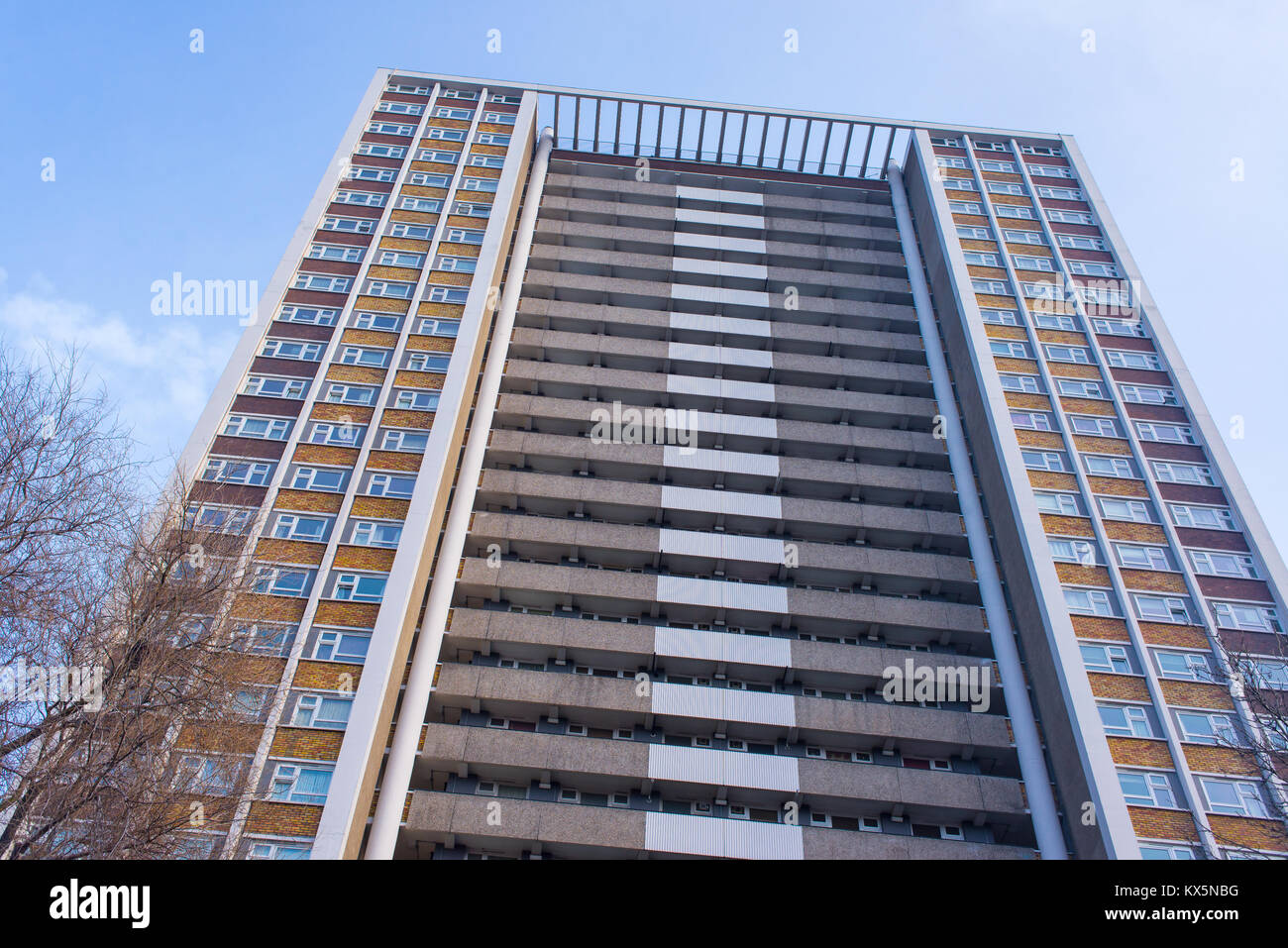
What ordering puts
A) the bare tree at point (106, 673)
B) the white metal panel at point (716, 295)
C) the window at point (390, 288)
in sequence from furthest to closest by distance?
the white metal panel at point (716, 295) < the window at point (390, 288) < the bare tree at point (106, 673)

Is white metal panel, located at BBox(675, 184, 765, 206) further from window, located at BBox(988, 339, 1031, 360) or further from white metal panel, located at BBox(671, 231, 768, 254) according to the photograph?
window, located at BBox(988, 339, 1031, 360)

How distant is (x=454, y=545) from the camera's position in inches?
1249

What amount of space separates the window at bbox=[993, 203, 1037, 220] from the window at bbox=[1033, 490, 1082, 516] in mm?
20486

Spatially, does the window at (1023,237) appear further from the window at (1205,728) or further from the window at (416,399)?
the window at (416,399)

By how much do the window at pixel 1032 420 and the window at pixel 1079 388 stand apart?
198cm

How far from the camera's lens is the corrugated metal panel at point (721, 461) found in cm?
3647

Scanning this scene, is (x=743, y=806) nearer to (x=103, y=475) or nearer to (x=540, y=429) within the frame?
(x=540, y=429)

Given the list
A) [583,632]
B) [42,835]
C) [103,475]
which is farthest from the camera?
[583,632]

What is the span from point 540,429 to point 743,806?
18.1 meters

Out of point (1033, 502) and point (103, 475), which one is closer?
point (103, 475)

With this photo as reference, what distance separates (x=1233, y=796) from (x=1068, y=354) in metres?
20.5

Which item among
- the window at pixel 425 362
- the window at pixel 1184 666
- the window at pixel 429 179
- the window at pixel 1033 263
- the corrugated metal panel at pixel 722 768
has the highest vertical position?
the window at pixel 429 179

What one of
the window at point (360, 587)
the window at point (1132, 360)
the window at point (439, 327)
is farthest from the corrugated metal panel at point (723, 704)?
the window at point (1132, 360)
